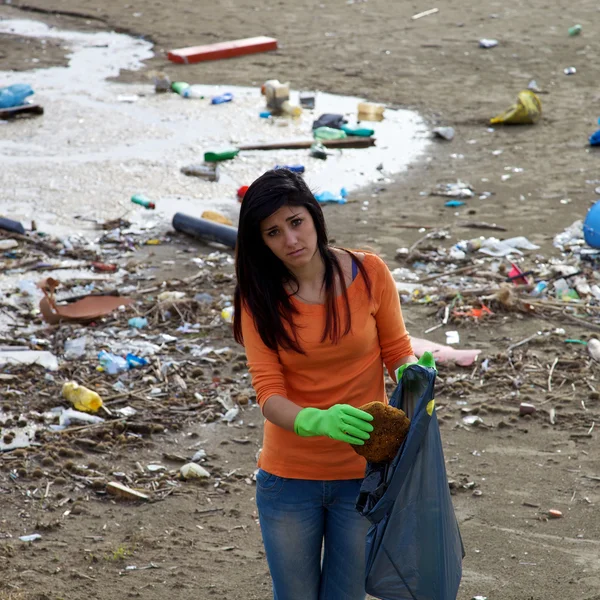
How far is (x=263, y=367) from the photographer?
2691 millimetres

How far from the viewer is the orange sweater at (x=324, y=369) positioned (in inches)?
106

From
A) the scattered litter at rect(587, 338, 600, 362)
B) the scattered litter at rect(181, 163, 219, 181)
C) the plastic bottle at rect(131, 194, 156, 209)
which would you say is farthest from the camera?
the scattered litter at rect(181, 163, 219, 181)

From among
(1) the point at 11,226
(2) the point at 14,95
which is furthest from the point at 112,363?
(2) the point at 14,95

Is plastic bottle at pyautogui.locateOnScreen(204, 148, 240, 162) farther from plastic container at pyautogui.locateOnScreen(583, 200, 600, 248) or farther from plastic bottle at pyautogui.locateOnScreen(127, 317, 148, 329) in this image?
plastic container at pyautogui.locateOnScreen(583, 200, 600, 248)

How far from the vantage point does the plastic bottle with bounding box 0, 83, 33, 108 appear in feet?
40.6

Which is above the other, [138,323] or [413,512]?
[413,512]

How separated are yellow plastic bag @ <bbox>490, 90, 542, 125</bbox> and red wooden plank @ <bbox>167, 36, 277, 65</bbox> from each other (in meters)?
5.36

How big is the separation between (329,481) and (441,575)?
1.41 feet

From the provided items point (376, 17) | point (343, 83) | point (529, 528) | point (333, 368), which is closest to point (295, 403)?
point (333, 368)

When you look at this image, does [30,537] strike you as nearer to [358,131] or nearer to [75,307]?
[75,307]

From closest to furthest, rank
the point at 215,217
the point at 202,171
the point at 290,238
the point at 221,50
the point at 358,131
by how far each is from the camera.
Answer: the point at 290,238 < the point at 215,217 < the point at 202,171 < the point at 358,131 < the point at 221,50

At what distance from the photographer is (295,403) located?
2.75 m

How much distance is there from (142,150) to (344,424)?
9.26m

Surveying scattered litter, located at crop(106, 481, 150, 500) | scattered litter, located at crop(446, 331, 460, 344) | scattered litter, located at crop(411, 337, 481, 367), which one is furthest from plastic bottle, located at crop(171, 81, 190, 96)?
scattered litter, located at crop(106, 481, 150, 500)
